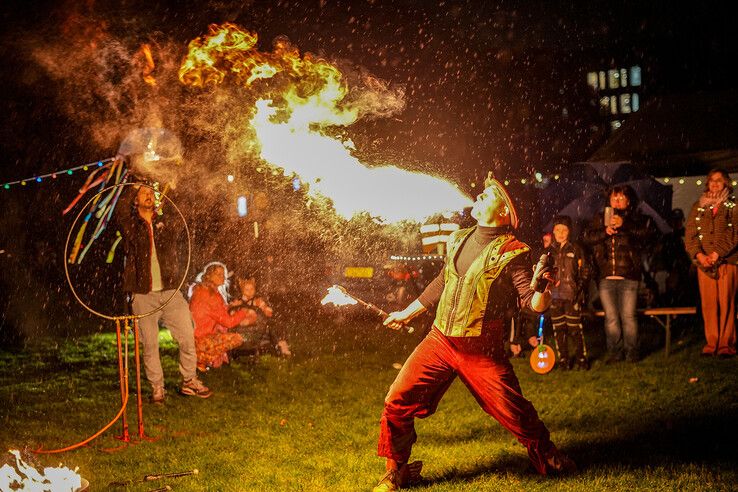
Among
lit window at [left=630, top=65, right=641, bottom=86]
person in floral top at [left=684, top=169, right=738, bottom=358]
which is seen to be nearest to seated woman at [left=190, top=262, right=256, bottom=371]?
person in floral top at [left=684, top=169, right=738, bottom=358]

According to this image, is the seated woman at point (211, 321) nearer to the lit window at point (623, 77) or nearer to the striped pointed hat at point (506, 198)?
the striped pointed hat at point (506, 198)

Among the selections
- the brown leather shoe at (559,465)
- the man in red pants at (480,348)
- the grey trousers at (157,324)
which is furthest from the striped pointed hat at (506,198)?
the grey trousers at (157,324)

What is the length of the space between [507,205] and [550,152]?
120ft

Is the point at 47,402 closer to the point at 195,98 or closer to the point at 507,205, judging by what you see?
the point at 507,205

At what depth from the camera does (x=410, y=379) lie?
473 cm

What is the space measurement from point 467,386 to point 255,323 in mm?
6275

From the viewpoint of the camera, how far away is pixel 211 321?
9.85 meters

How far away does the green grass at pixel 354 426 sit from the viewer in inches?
208

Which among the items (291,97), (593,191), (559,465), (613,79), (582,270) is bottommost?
(559,465)

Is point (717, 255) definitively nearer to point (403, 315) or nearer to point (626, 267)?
point (626, 267)

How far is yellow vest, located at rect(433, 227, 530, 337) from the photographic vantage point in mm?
4746

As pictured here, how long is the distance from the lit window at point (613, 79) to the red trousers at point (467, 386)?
81060mm

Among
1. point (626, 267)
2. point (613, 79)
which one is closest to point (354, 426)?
point (626, 267)

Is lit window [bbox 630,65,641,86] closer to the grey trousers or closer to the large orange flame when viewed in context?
the large orange flame
